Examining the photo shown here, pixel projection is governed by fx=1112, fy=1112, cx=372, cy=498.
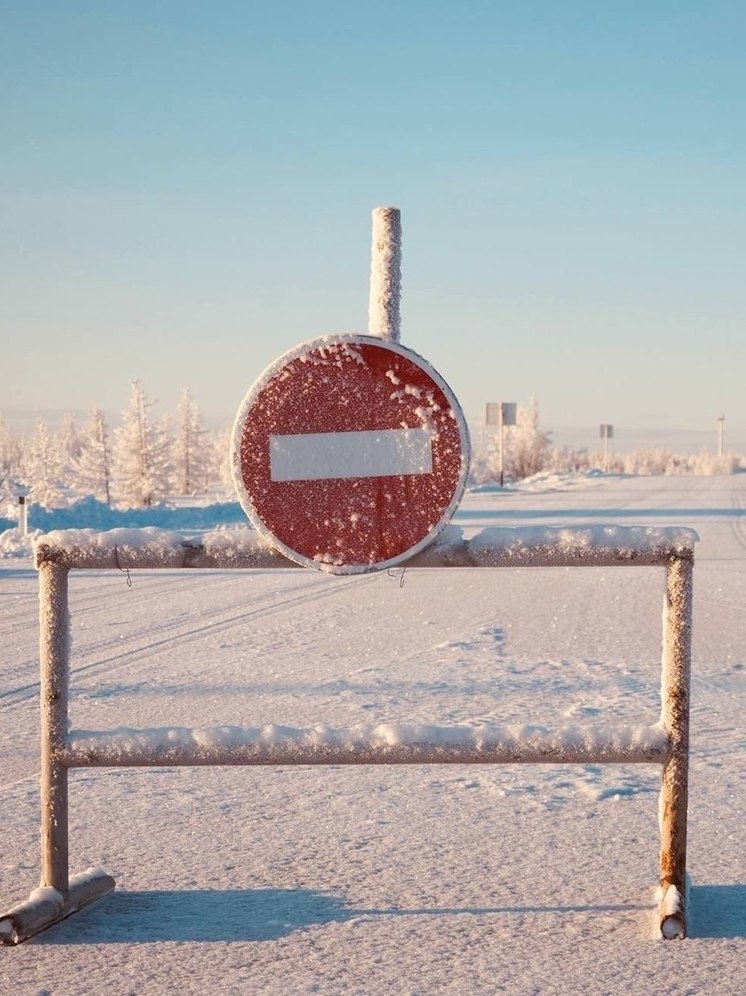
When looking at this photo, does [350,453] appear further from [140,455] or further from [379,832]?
[140,455]

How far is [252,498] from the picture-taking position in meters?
2.78

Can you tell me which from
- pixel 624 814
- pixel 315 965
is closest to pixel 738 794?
pixel 624 814

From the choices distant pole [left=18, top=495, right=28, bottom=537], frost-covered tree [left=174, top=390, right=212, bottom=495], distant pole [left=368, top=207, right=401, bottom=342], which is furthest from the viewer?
frost-covered tree [left=174, top=390, right=212, bottom=495]

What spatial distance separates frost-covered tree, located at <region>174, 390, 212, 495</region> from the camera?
100875mm

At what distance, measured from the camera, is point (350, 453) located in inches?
108

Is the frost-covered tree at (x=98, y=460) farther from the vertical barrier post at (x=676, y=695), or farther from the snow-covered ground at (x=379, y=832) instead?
the vertical barrier post at (x=676, y=695)

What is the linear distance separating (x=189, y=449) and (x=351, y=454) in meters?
101

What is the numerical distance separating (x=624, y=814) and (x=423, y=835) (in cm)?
77

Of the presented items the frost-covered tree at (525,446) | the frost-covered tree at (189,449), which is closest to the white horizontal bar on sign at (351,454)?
the frost-covered tree at (525,446)

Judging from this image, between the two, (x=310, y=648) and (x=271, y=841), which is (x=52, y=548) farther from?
(x=310, y=648)

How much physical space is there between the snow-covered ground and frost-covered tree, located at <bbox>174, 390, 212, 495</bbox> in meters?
93.6

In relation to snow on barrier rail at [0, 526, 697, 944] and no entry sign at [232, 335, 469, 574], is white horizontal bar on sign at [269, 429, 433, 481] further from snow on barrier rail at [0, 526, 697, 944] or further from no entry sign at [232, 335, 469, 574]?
snow on barrier rail at [0, 526, 697, 944]

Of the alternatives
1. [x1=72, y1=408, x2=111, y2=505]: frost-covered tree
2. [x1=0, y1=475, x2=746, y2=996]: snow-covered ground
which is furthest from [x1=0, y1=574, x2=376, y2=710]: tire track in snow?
[x1=72, y1=408, x2=111, y2=505]: frost-covered tree

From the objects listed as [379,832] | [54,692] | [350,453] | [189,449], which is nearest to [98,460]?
[189,449]
